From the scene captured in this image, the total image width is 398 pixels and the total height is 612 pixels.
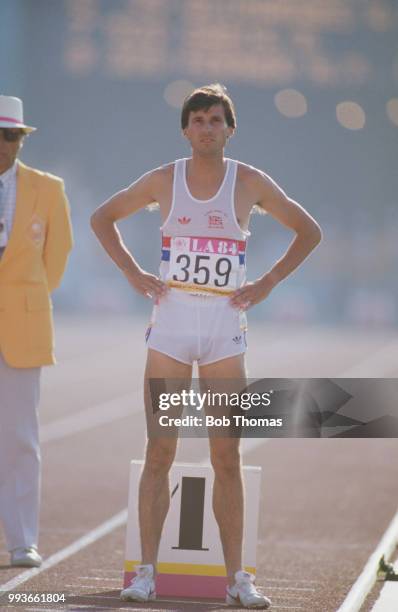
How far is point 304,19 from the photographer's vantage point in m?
40.8

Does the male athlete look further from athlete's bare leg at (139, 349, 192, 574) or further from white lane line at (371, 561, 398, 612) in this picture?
white lane line at (371, 561, 398, 612)

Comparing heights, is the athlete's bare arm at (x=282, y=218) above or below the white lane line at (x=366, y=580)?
above

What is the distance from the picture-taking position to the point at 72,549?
9508 millimetres

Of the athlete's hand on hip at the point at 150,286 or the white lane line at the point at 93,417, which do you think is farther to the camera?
the white lane line at the point at 93,417

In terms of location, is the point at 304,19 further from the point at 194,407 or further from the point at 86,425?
the point at 194,407

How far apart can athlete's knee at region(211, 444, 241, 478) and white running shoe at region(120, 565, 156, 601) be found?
490 mm

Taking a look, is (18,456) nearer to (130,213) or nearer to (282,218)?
(130,213)

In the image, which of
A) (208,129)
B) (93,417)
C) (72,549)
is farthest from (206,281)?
(93,417)

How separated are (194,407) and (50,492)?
6.00 meters

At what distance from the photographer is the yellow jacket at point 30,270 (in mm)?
8094

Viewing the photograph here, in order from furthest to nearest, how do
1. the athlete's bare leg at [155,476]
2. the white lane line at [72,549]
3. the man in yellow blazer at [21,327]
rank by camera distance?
1. the man in yellow blazer at [21,327]
2. the white lane line at [72,549]
3. the athlete's bare leg at [155,476]

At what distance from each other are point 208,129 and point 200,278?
→ 60cm

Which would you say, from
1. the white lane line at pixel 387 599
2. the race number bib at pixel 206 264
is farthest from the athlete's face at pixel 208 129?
the white lane line at pixel 387 599

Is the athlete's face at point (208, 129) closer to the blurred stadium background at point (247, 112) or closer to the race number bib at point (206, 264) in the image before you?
the race number bib at point (206, 264)
